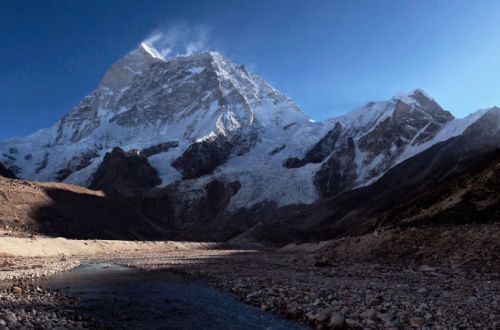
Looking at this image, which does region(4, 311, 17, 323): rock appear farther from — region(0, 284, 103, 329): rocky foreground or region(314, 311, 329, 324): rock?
region(314, 311, 329, 324): rock

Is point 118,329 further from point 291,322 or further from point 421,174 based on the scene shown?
point 421,174

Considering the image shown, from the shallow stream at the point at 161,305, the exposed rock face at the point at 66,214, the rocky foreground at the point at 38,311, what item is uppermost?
the exposed rock face at the point at 66,214

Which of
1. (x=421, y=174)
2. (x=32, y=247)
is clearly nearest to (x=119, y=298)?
(x=32, y=247)

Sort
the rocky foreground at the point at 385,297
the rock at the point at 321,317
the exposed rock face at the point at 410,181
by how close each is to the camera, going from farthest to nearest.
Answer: the exposed rock face at the point at 410,181, the rock at the point at 321,317, the rocky foreground at the point at 385,297

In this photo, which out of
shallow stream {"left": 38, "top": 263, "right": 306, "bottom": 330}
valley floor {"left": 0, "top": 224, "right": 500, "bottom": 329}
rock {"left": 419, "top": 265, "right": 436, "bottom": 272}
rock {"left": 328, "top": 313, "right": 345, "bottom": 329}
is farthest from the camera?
rock {"left": 419, "top": 265, "right": 436, "bottom": 272}

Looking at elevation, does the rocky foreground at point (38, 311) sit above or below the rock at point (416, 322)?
above

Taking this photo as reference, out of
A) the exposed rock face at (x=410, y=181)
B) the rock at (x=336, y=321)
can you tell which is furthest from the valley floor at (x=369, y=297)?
the exposed rock face at (x=410, y=181)

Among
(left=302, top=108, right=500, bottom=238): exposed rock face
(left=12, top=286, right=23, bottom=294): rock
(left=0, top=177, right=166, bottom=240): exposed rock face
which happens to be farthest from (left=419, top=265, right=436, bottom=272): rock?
(left=0, top=177, right=166, bottom=240): exposed rock face

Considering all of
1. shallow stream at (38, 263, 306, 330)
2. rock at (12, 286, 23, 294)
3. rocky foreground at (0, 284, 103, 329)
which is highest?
rock at (12, 286, 23, 294)

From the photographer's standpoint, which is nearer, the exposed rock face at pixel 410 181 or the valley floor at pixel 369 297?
the valley floor at pixel 369 297

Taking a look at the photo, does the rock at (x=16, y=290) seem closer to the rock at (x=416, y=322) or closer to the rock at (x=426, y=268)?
the rock at (x=416, y=322)

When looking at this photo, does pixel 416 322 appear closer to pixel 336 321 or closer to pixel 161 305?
pixel 336 321

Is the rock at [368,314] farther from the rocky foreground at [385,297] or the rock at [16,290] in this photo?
the rock at [16,290]

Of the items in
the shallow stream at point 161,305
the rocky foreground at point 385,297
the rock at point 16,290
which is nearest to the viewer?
the rocky foreground at point 385,297
